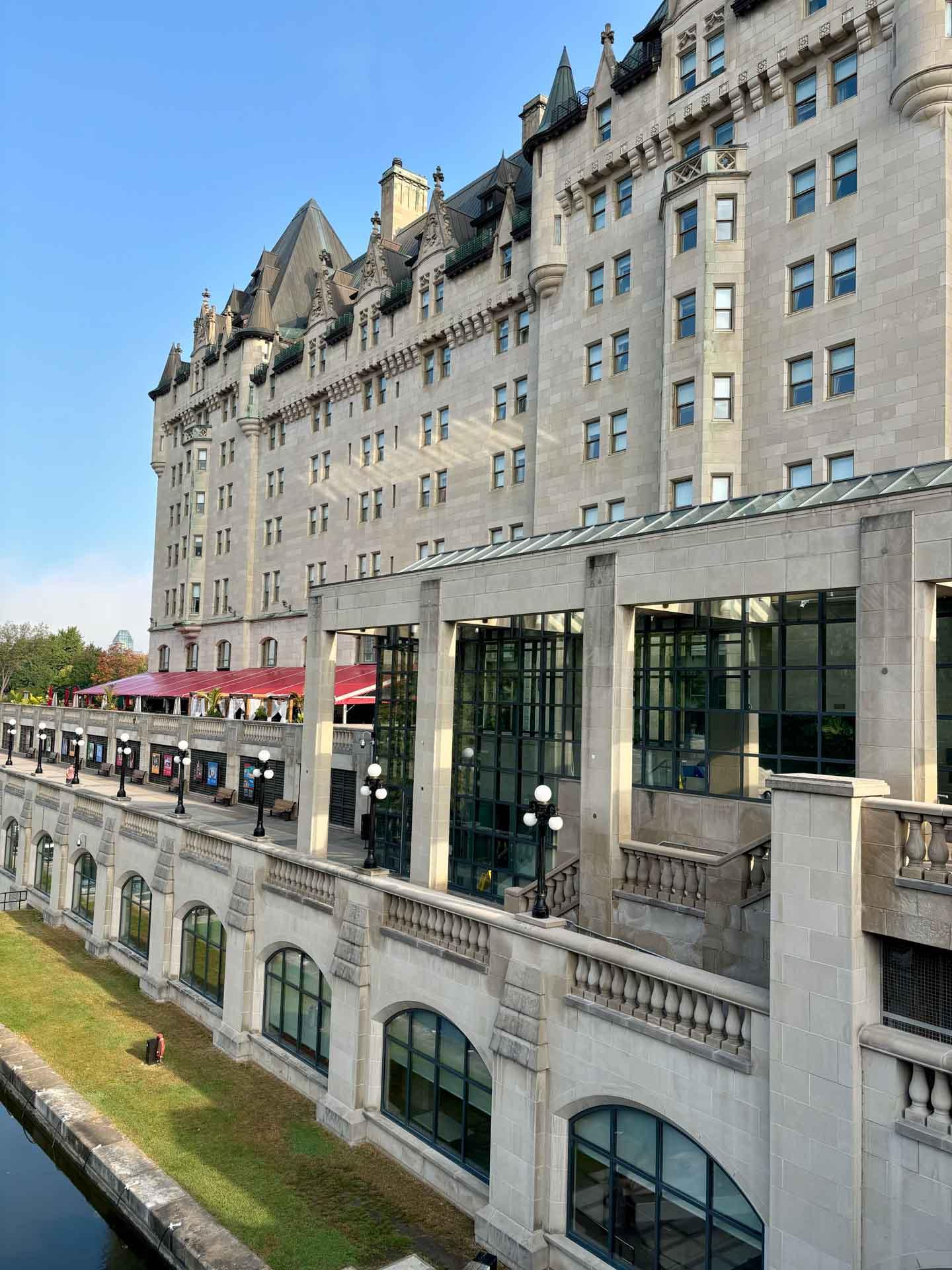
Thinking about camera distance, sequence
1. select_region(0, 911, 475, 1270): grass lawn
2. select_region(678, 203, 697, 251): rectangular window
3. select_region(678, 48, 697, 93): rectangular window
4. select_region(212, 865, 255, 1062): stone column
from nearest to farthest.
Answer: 1. select_region(0, 911, 475, 1270): grass lawn
2. select_region(212, 865, 255, 1062): stone column
3. select_region(678, 203, 697, 251): rectangular window
4. select_region(678, 48, 697, 93): rectangular window

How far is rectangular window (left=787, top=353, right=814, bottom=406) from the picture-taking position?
2608 centimetres

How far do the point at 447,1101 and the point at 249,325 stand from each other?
181 feet

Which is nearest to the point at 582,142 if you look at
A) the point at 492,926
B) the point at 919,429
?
the point at 919,429

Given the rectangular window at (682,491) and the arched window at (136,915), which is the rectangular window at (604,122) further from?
the arched window at (136,915)

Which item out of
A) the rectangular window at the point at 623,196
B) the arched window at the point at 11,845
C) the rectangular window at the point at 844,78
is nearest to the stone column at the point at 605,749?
the rectangular window at the point at 844,78

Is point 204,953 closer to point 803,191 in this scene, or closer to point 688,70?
point 803,191

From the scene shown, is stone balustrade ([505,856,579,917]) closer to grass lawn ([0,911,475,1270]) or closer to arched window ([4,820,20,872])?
grass lawn ([0,911,475,1270])

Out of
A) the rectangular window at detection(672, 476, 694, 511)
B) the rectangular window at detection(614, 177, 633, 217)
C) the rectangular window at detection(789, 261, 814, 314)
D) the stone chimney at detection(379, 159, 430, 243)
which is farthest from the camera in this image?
the stone chimney at detection(379, 159, 430, 243)

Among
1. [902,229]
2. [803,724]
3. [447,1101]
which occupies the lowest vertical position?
[447,1101]

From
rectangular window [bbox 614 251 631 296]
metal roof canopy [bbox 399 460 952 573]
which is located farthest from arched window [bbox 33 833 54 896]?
rectangular window [bbox 614 251 631 296]

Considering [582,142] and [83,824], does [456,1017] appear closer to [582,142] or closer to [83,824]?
[83,824]

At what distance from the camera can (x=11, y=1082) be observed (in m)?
22.6

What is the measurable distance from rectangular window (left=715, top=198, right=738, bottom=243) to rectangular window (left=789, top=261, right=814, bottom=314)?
8.46 feet

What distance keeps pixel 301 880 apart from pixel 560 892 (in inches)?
267
